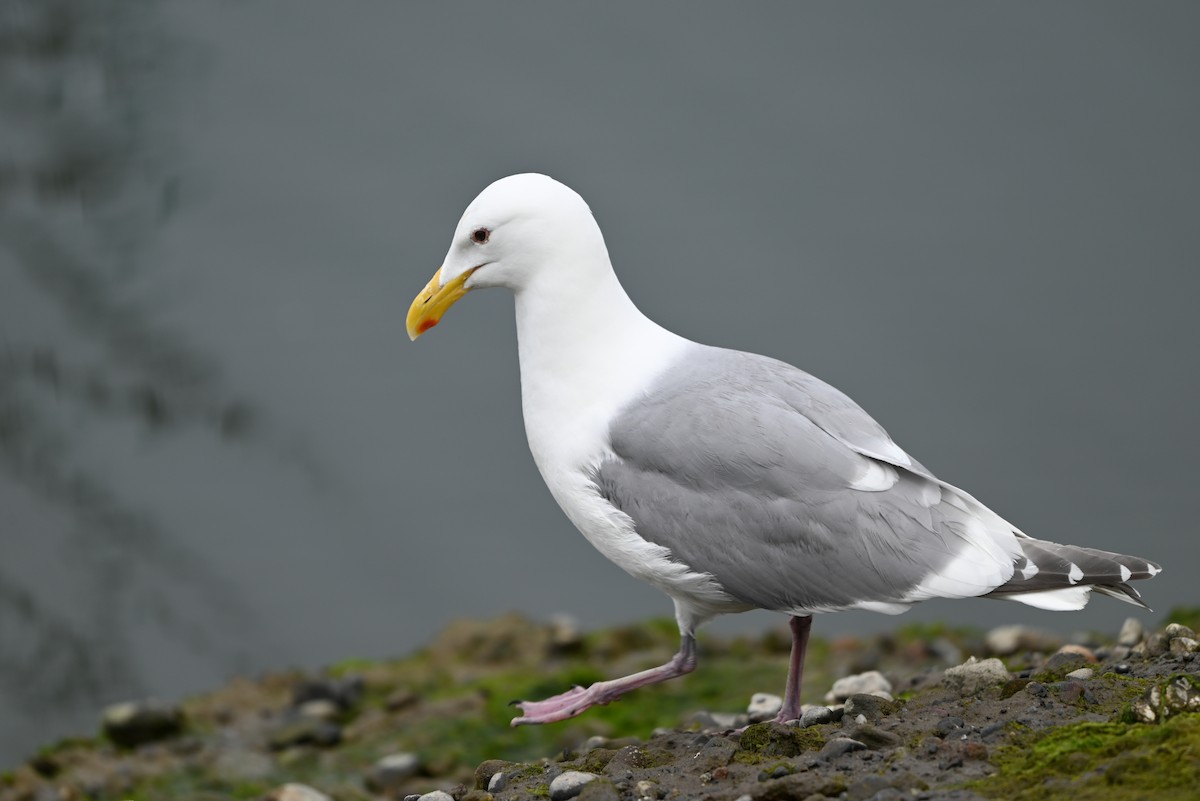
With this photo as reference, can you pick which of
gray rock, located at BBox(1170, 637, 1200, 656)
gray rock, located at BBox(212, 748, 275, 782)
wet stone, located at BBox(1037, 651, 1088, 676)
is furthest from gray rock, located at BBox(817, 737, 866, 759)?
gray rock, located at BBox(212, 748, 275, 782)

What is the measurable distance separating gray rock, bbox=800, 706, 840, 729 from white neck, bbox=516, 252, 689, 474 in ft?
4.18

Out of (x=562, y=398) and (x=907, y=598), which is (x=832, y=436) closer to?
(x=907, y=598)

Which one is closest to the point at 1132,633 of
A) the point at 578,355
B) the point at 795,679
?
the point at 795,679

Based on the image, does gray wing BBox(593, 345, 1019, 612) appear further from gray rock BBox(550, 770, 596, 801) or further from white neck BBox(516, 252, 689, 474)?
gray rock BBox(550, 770, 596, 801)

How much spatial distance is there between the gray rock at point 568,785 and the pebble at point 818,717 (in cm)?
89

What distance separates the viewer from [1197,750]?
133 inches

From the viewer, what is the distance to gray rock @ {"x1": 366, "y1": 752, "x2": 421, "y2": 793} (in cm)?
658

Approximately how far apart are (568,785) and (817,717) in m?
1.08

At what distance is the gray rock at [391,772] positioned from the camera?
6.58 metres

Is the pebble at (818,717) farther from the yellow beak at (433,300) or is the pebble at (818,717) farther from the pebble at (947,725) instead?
the yellow beak at (433,300)

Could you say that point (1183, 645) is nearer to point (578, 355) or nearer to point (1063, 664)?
point (1063, 664)

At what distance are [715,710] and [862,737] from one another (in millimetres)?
3248

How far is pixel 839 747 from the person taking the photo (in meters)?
3.91

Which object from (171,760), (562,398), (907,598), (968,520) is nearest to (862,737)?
(907,598)
